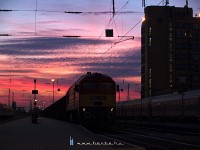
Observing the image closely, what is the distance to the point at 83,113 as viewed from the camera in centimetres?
3459

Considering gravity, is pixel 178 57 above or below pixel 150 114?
above

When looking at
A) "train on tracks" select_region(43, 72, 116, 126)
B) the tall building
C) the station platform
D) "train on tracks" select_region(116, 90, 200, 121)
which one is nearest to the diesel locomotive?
"train on tracks" select_region(43, 72, 116, 126)

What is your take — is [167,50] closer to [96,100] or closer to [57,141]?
[96,100]

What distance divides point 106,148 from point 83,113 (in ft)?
53.5

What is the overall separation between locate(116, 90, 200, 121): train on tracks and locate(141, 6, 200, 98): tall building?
146 feet

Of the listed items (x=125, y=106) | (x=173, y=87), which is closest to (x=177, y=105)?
(x=125, y=106)

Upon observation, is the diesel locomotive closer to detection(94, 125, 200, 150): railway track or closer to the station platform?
detection(94, 125, 200, 150): railway track

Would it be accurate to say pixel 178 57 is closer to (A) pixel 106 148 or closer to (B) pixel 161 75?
(B) pixel 161 75

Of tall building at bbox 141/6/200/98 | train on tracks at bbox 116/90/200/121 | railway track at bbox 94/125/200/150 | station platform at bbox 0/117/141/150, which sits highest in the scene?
tall building at bbox 141/6/200/98

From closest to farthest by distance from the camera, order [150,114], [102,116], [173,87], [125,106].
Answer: [102,116]
[150,114]
[125,106]
[173,87]

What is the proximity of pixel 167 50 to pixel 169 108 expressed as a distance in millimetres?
72943

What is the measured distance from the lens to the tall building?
124125 mm

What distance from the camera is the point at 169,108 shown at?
183 ft

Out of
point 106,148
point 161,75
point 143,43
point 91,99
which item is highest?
point 143,43
